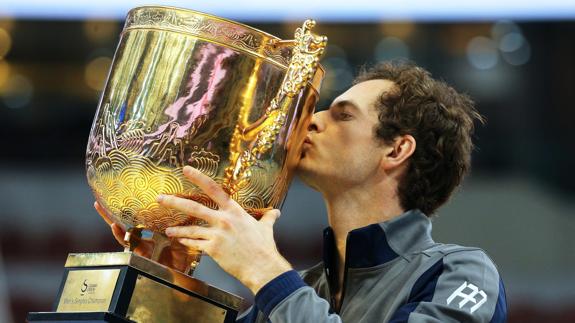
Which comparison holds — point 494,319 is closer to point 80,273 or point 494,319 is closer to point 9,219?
point 80,273

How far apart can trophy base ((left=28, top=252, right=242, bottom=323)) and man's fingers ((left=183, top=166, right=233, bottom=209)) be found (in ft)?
0.44

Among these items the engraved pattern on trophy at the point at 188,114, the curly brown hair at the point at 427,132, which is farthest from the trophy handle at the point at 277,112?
the curly brown hair at the point at 427,132

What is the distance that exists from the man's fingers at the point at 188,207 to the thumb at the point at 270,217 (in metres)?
0.10

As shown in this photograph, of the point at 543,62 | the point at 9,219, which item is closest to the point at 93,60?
the point at 9,219

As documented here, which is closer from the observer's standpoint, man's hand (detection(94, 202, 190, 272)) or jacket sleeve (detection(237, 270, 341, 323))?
jacket sleeve (detection(237, 270, 341, 323))

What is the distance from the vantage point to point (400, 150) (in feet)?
5.73

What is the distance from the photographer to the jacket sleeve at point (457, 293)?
145cm

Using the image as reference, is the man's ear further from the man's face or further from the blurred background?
the blurred background

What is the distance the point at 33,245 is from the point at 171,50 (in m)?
5.03

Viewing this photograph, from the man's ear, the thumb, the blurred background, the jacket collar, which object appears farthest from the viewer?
the blurred background

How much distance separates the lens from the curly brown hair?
1748 millimetres

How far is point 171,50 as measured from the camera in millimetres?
1469

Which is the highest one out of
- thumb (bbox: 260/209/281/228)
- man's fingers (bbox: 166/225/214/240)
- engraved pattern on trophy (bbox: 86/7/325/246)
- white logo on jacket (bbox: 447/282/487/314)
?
engraved pattern on trophy (bbox: 86/7/325/246)

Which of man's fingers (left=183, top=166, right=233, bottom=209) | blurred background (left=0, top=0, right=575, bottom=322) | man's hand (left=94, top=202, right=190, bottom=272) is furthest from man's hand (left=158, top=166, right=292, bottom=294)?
blurred background (left=0, top=0, right=575, bottom=322)
